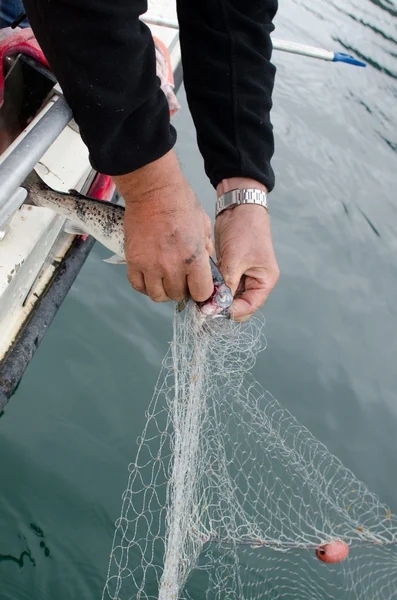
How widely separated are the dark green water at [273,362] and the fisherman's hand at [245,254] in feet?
5.32

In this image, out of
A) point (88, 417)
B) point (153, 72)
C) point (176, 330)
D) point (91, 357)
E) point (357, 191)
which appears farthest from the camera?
point (357, 191)

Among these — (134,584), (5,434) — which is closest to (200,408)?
(134,584)

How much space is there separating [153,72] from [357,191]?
5649mm

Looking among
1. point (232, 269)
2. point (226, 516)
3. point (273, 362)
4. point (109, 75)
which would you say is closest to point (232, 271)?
point (232, 269)

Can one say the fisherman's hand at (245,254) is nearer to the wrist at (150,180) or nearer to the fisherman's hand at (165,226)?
the fisherman's hand at (165,226)

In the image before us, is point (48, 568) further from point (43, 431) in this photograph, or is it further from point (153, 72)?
point (153, 72)

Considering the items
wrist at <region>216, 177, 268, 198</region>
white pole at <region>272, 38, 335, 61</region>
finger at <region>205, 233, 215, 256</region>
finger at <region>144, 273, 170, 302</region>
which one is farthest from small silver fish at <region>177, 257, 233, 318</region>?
white pole at <region>272, 38, 335, 61</region>

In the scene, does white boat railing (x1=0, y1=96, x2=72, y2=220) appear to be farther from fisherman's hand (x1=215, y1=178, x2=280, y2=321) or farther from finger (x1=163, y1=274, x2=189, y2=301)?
fisherman's hand (x1=215, y1=178, x2=280, y2=321)

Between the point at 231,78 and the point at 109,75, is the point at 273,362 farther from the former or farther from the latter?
the point at 109,75

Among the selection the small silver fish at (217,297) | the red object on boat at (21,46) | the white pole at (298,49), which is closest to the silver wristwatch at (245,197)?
the small silver fish at (217,297)

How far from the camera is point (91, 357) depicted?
3945 millimetres

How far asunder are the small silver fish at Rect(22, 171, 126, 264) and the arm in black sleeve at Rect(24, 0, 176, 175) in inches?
30.7

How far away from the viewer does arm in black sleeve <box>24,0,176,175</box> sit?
152cm

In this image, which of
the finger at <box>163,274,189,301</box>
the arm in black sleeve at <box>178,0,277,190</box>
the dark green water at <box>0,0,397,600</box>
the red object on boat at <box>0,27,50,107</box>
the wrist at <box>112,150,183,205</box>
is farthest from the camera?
the dark green water at <box>0,0,397,600</box>
